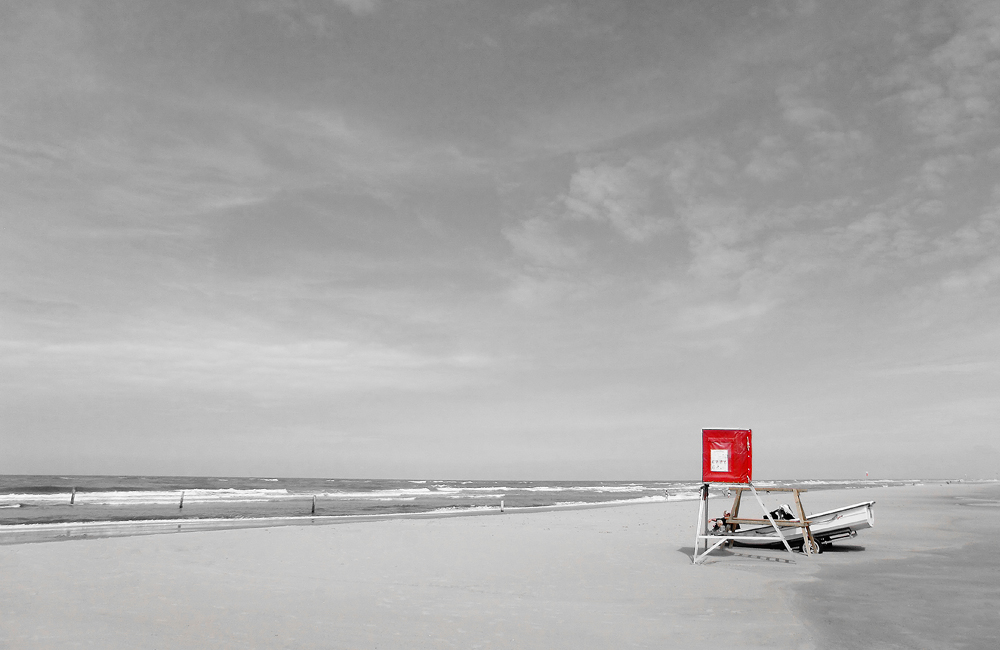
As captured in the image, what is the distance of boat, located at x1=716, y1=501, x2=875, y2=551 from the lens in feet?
55.5

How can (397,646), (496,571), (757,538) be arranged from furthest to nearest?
(757,538), (496,571), (397,646)

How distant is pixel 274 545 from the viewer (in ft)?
61.7

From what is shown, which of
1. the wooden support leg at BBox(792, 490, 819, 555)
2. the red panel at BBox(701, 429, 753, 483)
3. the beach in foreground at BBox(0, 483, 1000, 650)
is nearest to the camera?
the beach in foreground at BBox(0, 483, 1000, 650)

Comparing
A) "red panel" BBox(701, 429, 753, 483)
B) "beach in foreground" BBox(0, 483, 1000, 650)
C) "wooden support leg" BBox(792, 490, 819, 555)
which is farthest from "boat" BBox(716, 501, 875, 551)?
"red panel" BBox(701, 429, 753, 483)

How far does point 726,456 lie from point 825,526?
423 centimetres

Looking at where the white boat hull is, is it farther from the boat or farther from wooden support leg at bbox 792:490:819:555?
wooden support leg at bbox 792:490:819:555

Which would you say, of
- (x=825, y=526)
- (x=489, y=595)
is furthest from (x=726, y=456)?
(x=489, y=595)

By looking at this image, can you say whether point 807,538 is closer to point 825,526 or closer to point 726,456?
point 825,526

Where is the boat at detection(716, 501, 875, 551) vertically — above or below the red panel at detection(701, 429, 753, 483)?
below

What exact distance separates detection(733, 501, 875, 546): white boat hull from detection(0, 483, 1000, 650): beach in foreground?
0.53 m

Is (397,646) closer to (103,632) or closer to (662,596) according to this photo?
(103,632)

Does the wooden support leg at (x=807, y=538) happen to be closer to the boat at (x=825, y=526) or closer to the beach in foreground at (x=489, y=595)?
the boat at (x=825, y=526)

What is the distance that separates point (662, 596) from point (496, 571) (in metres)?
4.34

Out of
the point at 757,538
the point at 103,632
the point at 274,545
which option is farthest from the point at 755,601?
the point at 274,545
